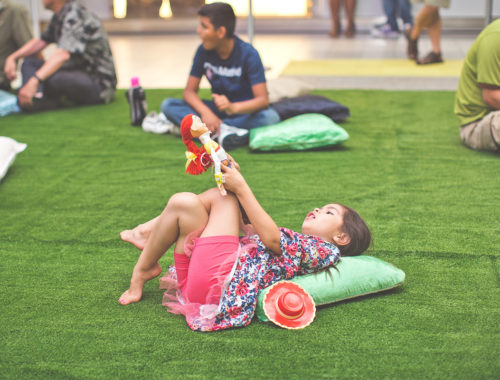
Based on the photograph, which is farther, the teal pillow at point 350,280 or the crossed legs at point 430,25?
the crossed legs at point 430,25

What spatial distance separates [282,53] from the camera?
24.1 ft

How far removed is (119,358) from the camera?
5.19 feet

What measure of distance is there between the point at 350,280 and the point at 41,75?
322 centimetres

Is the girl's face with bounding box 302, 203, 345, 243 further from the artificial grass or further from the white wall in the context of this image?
the white wall

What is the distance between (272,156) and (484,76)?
114 cm

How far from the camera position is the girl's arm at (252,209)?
174 centimetres

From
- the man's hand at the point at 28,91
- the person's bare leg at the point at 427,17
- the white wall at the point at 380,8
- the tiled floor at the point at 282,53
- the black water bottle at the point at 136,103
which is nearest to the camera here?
the black water bottle at the point at 136,103

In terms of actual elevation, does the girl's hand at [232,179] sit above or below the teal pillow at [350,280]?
above

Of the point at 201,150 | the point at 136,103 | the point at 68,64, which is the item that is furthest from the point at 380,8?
the point at 201,150

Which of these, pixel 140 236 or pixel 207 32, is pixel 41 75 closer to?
pixel 207 32

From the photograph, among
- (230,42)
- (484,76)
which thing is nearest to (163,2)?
A: (230,42)

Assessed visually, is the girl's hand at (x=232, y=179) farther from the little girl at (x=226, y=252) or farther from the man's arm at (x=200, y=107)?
the man's arm at (x=200, y=107)

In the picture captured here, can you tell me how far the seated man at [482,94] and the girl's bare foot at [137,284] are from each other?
2060 mm

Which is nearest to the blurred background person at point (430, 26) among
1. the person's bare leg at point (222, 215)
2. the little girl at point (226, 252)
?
the little girl at point (226, 252)
